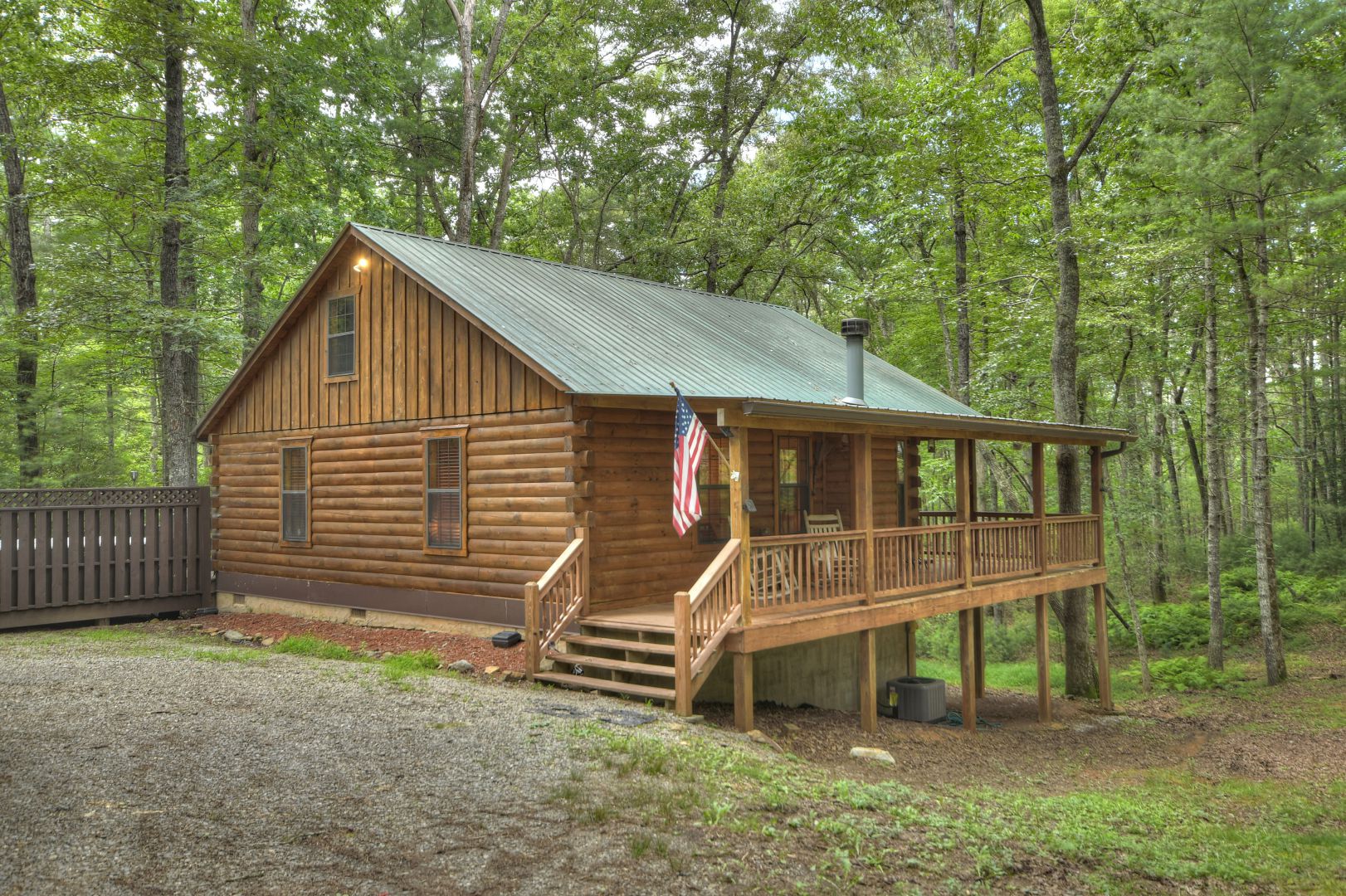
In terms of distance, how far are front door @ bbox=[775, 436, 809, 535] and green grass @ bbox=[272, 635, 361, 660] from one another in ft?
22.1

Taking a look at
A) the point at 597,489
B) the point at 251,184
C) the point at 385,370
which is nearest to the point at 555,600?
the point at 597,489

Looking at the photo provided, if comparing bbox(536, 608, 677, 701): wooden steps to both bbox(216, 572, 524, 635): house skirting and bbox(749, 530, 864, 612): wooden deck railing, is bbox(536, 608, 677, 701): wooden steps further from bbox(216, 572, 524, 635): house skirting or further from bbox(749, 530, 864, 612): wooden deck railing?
bbox(216, 572, 524, 635): house skirting

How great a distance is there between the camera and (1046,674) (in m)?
15.6

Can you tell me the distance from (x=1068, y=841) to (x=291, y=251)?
24.4 meters

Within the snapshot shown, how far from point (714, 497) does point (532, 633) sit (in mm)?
4238

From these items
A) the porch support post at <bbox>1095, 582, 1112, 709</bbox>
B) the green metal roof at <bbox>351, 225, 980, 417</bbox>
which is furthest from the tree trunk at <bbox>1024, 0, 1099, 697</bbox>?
the green metal roof at <bbox>351, 225, 980, 417</bbox>

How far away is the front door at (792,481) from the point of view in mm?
15414

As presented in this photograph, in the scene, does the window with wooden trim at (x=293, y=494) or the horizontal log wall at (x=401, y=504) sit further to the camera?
the window with wooden trim at (x=293, y=494)

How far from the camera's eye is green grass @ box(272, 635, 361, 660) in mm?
12891

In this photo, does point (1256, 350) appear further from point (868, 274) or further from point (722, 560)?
point (868, 274)

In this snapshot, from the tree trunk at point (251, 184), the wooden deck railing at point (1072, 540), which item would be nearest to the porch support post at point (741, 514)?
the wooden deck railing at point (1072, 540)

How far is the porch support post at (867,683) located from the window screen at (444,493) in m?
5.70

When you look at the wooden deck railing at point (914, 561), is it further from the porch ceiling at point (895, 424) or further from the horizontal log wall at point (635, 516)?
the horizontal log wall at point (635, 516)

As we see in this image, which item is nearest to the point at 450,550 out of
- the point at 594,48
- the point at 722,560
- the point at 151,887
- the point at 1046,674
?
the point at 722,560
